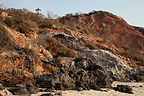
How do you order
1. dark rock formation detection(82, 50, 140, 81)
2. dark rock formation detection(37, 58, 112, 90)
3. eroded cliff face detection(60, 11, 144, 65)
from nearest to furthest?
dark rock formation detection(37, 58, 112, 90) < dark rock formation detection(82, 50, 140, 81) < eroded cliff face detection(60, 11, 144, 65)

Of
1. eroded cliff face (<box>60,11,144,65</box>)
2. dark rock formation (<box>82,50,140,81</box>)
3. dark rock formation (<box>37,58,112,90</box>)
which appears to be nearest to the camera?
dark rock formation (<box>37,58,112,90</box>)

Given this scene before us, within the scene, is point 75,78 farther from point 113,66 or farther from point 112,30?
point 112,30

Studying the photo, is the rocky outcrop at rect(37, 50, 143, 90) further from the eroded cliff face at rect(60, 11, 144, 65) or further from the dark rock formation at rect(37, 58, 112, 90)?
the eroded cliff face at rect(60, 11, 144, 65)

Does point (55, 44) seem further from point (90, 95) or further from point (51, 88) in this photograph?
point (90, 95)

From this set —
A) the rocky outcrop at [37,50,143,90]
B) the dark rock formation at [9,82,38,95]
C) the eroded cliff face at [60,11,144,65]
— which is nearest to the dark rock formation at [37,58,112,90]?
the rocky outcrop at [37,50,143,90]

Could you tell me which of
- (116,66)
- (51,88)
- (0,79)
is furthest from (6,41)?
(116,66)

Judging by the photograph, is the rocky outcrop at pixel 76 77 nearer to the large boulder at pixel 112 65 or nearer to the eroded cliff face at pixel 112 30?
the large boulder at pixel 112 65

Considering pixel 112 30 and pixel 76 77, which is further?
pixel 112 30

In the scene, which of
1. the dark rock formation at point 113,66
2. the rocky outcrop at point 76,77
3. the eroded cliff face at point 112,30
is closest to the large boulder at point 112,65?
the dark rock formation at point 113,66

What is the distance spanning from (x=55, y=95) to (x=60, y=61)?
3279mm

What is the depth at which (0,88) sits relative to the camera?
4.64 m

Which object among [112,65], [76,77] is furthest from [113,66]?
[76,77]

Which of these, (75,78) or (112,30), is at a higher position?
Result: (112,30)

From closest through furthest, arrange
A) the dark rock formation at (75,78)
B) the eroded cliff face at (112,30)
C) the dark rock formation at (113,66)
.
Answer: the dark rock formation at (75,78)
the dark rock formation at (113,66)
the eroded cliff face at (112,30)
